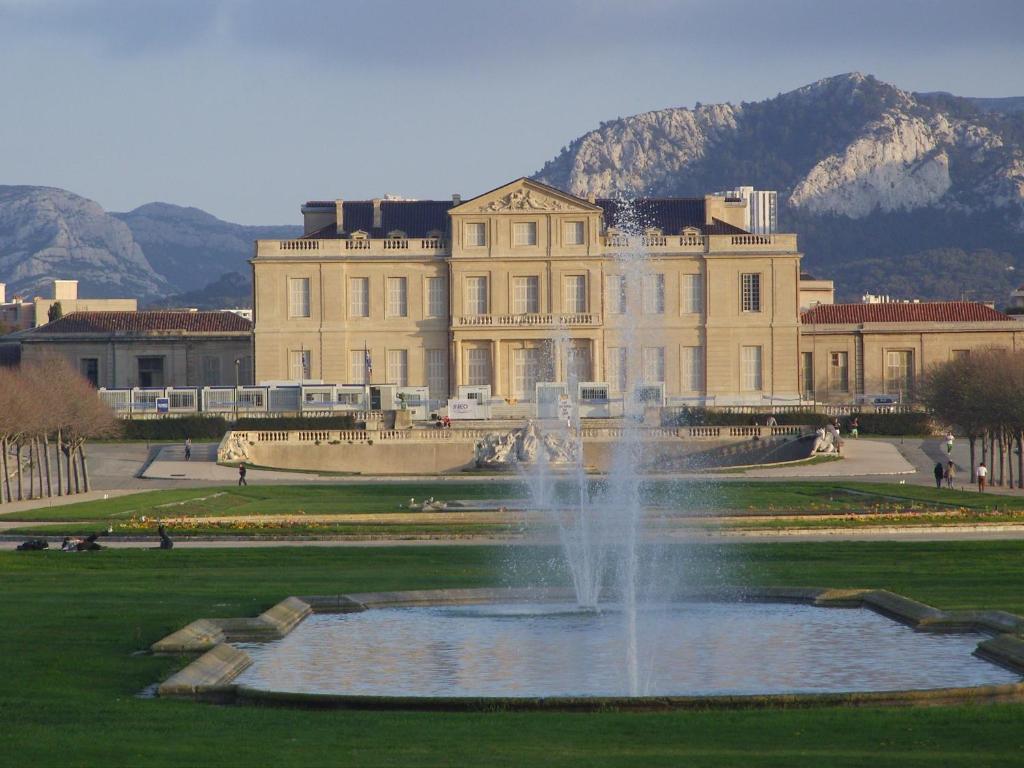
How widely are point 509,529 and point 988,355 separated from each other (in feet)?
100

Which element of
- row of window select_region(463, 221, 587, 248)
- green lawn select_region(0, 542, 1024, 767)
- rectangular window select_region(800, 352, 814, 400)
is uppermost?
row of window select_region(463, 221, 587, 248)

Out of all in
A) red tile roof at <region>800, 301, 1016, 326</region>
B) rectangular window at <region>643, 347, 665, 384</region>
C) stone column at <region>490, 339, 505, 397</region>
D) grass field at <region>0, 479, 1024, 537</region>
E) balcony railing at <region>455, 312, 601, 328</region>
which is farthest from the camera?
red tile roof at <region>800, 301, 1016, 326</region>

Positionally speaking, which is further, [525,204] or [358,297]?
[358,297]

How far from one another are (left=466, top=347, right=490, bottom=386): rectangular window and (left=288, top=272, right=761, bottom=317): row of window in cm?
170

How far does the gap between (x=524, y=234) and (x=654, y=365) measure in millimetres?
8010

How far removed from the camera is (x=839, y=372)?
83.7m

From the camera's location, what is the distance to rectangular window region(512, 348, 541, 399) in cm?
8125

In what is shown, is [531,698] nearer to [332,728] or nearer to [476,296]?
[332,728]

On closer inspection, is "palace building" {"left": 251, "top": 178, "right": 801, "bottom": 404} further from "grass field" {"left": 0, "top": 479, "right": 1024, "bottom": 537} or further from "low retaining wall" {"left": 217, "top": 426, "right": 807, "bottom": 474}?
"grass field" {"left": 0, "top": 479, "right": 1024, "bottom": 537}

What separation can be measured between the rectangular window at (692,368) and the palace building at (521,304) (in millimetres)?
61

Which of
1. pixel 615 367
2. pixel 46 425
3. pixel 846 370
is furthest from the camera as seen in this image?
pixel 846 370

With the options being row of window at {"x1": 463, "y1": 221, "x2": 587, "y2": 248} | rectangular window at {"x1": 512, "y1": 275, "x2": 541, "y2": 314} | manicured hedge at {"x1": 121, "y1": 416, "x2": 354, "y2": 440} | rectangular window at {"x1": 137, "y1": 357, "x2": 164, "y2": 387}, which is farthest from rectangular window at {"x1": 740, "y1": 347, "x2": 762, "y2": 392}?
rectangular window at {"x1": 137, "y1": 357, "x2": 164, "y2": 387}

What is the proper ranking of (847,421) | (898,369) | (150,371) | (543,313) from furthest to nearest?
1. (150,371)
2. (898,369)
3. (543,313)
4. (847,421)

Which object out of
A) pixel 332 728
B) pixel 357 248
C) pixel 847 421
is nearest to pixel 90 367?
pixel 357 248
